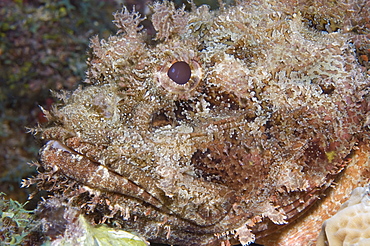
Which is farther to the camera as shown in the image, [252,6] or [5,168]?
[5,168]

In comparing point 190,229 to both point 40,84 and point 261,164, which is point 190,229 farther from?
point 40,84

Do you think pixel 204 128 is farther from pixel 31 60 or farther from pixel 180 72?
pixel 31 60

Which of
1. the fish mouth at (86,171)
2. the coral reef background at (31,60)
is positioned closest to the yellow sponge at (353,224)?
the fish mouth at (86,171)

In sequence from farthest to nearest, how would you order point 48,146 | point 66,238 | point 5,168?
point 5,168 < point 48,146 < point 66,238

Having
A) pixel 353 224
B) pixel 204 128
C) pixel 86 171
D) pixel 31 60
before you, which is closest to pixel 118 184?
pixel 86 171

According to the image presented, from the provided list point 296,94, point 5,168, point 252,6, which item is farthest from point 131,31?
point 5,168

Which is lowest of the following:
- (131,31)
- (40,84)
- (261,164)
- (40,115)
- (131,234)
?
(40,115)

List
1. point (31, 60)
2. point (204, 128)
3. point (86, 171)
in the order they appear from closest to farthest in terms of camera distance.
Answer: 1. point (86, 171)
2. point (204, 128)
3. point (31, 60)
